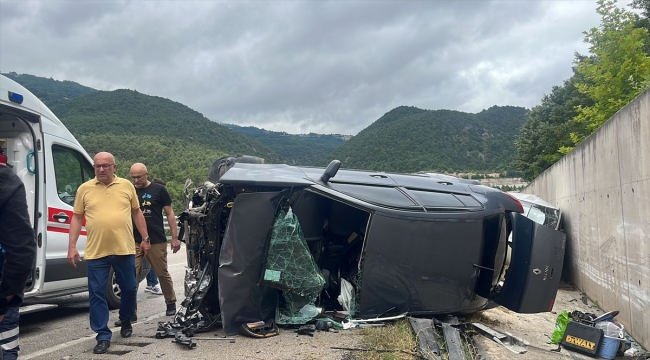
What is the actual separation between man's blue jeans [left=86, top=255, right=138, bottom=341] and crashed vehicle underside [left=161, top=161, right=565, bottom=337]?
44cm

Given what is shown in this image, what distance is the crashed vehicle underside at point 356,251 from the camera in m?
4.36

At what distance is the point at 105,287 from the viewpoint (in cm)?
419

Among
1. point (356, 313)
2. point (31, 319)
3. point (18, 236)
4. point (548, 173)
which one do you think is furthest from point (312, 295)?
point (548, 173)

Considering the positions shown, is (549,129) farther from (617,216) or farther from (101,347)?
(101,347)

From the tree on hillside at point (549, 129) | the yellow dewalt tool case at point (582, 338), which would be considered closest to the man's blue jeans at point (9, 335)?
the yellow dewalt tool case at point (582, 338)

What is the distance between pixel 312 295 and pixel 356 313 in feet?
→ 1.52

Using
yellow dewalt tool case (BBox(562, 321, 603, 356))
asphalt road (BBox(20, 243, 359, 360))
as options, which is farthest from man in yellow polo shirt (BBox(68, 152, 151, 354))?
yellow dewalt tool case (BBox(562, 321, 603, 356))

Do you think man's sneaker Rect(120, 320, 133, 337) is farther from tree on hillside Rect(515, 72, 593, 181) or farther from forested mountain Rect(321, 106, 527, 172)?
forested mountain Rect(321, 106, 527, 172)

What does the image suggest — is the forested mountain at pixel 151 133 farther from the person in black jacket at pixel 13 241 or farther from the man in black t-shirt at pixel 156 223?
the person in black jacket at pixel 13 241

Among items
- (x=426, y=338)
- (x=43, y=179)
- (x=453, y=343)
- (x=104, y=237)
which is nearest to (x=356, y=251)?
(x=426, y=338)

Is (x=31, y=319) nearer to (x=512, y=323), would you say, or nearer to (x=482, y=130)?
(x=512, y=323)

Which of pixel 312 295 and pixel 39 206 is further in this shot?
pixel 39 206

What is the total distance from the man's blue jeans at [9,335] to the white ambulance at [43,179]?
2030 mm

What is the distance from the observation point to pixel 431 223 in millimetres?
4516
